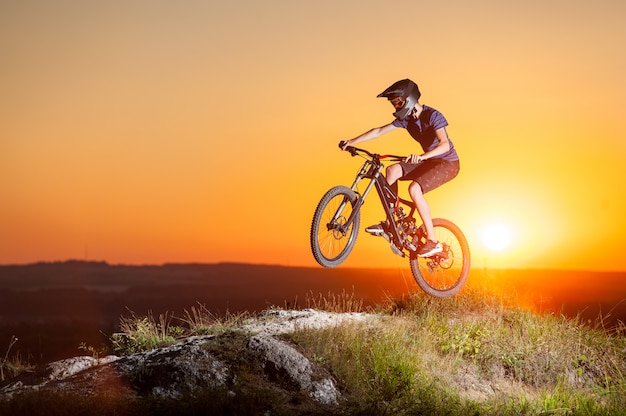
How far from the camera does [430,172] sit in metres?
12.7

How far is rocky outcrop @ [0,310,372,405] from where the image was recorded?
30.6 ft

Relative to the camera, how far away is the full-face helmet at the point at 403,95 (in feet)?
39.5

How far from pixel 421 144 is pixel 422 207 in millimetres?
1127

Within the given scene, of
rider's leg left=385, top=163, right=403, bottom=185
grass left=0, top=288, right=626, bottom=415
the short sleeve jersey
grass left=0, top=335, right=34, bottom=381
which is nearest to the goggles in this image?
the short sleeve jersey

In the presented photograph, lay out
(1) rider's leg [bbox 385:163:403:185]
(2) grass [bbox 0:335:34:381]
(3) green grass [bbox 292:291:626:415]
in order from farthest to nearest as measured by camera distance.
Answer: (2) grass [bbox 0:335:34:381], (1) rider's leg [bbox 385:163:403:185], (3) green grass [bbox 292:291:626:415]

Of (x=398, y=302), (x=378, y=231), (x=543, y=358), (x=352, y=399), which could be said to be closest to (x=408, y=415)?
(x=352, y=399)

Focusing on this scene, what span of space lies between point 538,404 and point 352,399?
298 cm

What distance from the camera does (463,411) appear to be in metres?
10.1

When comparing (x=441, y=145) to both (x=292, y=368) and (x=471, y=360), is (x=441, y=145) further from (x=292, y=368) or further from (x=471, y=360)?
(x=292, y=368)

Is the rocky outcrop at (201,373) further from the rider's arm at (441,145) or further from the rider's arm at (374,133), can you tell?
the rider's arm at (441,145)

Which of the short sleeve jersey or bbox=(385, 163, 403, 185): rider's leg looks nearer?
the short sleeve jersey

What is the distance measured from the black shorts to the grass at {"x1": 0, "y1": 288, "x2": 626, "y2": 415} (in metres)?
2.49

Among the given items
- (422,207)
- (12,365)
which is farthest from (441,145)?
(12,365)

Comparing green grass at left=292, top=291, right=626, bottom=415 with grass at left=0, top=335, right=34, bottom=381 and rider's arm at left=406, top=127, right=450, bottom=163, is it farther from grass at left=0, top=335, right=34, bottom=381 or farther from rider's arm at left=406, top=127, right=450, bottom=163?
grass at left=0, top=335, right=34, bottom=381
